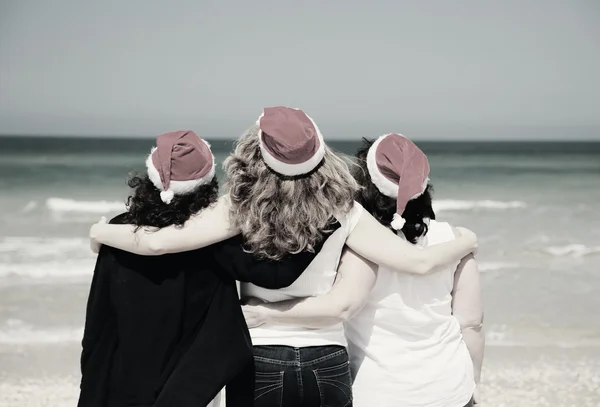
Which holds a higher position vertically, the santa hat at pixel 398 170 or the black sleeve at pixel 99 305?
the santa hat at pixel 398 170

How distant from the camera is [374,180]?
6.93 feet

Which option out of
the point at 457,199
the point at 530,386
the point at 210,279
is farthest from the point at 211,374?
the point at 457,199

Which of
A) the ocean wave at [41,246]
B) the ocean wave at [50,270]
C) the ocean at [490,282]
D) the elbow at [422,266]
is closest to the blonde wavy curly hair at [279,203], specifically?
the elbow at [422,266]

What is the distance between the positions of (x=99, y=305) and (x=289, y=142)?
2.58 feet

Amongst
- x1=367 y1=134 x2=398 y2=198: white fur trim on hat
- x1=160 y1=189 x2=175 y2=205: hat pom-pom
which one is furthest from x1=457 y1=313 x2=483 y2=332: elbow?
x1=160 y1=189 x2=175 y2=205: hat pom-pom

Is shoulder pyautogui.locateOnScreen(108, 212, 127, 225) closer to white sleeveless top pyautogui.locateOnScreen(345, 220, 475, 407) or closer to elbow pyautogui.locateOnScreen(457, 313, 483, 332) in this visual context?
white sleeveless top pyautogui.locateOnScreen(345, 220, 475, 407)

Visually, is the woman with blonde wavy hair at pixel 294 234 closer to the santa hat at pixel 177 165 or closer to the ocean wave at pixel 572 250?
the santa hat at pixel 177 165

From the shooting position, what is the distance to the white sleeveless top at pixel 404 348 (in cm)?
212

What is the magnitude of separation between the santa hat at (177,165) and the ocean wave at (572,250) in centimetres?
758

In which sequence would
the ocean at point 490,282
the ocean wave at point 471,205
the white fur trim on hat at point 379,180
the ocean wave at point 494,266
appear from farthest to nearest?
the ocean wave at point 471,205
the ocean wave at point 494,266
the ocean at point 490,282
the white fur trim on hat at point 379,180

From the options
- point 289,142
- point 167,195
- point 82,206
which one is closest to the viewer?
point 289,142

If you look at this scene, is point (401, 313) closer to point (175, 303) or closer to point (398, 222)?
point (398, 222)

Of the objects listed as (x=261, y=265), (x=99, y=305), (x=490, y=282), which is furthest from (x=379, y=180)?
(x=490, y=282)

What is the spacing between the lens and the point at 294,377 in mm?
1971
